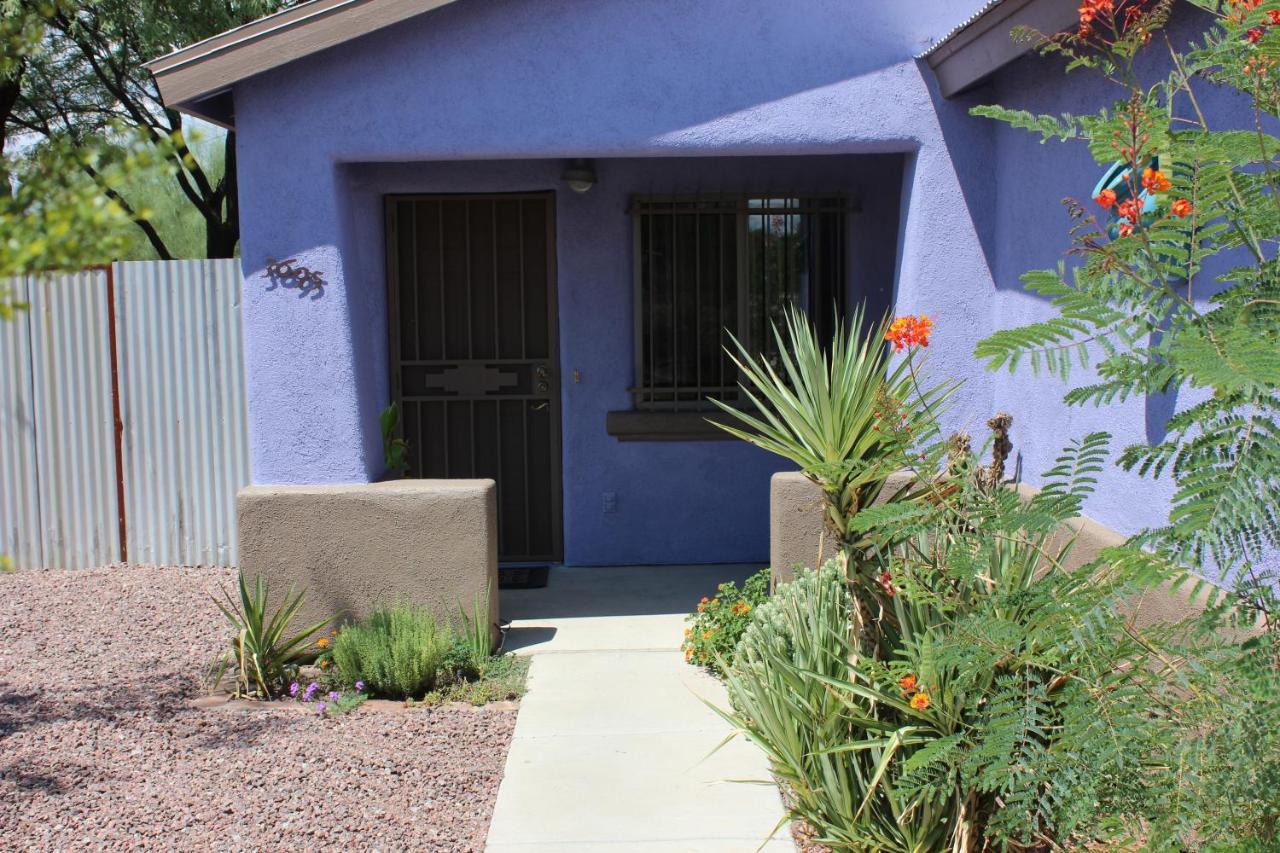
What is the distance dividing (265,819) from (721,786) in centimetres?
172

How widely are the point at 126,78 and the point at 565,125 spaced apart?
39.5ft

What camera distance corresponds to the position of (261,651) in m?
5.96

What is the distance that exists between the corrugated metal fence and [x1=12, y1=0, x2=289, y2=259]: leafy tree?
443 centimetres

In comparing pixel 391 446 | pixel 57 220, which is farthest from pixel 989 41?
pixel 57 220

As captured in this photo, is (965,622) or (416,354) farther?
(416,354)

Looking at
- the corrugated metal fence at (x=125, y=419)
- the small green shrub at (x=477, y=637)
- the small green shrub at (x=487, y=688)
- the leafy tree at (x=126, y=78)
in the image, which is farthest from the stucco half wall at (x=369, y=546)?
the leafy tree at (x=126, y=78)

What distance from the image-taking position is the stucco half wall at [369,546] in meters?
6.36

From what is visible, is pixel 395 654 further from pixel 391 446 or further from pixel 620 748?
pixel 391 446

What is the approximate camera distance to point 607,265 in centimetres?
827

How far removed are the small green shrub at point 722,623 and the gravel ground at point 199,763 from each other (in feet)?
3.50

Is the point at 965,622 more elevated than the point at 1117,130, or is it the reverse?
the point at 1117,130

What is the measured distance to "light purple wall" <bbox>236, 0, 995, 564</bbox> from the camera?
637 centimetres

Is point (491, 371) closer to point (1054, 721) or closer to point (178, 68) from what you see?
point (178, 68)

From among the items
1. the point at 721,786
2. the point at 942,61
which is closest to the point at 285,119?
the point at 942,61
